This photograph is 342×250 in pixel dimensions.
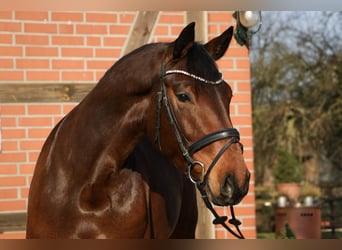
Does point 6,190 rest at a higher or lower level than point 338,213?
higher

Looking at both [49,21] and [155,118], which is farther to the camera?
[49,21]

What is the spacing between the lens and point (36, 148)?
11.7ft

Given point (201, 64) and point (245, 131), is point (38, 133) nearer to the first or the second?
point (245, 131)

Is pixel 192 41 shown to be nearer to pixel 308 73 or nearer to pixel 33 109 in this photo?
pixel 33 109

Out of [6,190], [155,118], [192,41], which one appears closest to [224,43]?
[192,41]

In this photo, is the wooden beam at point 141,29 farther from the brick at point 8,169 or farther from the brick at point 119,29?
the brick at point 8,169

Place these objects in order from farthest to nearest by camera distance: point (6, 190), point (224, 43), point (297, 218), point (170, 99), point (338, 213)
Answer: point (338, 213) < point (297, 218) < point (6, 190) < point (224, 43) < point (170, 99)

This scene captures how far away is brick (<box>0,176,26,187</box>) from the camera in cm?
354

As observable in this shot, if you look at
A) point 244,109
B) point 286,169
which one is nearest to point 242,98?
point 244,109

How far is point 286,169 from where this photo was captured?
36.1ft

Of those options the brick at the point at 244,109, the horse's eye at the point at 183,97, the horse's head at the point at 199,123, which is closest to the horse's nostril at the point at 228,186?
the horse's head at the point at 199,123

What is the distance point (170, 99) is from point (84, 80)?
1.57 m

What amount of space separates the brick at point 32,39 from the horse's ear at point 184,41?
164 cm
